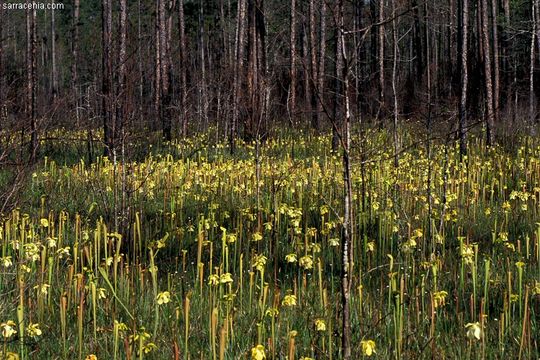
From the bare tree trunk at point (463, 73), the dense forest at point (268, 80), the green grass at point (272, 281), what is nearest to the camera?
the green grass at point (272, 281)

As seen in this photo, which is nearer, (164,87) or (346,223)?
(346,223)

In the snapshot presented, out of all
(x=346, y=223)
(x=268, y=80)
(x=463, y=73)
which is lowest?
(x=346, y=223)

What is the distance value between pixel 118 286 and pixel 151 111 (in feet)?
51.2

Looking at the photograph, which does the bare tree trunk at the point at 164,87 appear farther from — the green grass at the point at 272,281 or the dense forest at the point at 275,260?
the green grass at the point at 272,281

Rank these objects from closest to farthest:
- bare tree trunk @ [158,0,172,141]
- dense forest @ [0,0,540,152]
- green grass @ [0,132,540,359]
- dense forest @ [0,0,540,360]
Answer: dense forest @ [0,0,540,360], green grass @ [0,132,540,359], dense forest @ [0,0,540,152], bare tree trunk @ [158,0,172,141]

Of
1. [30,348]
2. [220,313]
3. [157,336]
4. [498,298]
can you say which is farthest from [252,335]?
[498,298]

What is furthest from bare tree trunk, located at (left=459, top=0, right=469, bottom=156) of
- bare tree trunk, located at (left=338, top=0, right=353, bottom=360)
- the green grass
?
bare tree trunk, located at (left=338, top=0, right=353, bottom=360)

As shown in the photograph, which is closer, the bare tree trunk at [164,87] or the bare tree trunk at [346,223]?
the bare tree trunk at [346,223]

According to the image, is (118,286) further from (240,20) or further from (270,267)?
(240,20)

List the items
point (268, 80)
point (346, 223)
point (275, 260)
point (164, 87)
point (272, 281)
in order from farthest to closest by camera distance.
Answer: point (164, 87) < point (268, 80) < point (272, 281) < point (275, 260) < point (346, 223)

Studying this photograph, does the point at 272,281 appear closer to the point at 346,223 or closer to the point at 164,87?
the point at 346,223

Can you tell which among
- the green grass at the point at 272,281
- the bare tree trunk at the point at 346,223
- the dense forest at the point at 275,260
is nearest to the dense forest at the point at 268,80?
the bare tree trunk at the point at 346,223

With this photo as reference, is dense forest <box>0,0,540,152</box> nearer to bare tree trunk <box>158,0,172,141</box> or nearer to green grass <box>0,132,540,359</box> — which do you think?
bare tree trunk <box>158,0,172,141</box>

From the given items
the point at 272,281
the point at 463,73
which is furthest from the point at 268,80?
the point at 272,281
